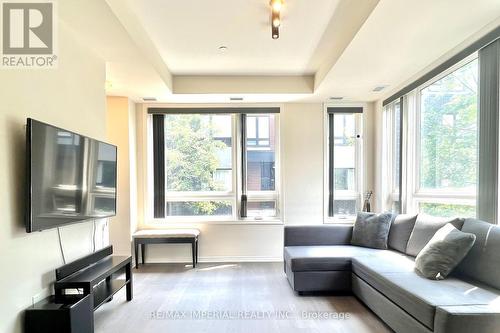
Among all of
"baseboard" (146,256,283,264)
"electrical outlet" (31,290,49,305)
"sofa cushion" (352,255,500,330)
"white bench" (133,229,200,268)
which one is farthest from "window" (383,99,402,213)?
"electrical outlet" (31,290,49,305)

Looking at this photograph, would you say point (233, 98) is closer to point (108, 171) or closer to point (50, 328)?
point (108, 171)

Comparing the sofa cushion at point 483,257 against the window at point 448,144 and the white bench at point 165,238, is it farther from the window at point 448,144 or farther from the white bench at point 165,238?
the white bench at point 165,238

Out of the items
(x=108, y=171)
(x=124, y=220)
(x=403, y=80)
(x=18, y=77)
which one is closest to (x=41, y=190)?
(x=18, y=77)

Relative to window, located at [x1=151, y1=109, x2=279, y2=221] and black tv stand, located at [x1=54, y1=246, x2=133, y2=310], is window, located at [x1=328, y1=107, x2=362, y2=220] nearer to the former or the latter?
window, located at [x1=151, y1=109, x2=279, y2=221]

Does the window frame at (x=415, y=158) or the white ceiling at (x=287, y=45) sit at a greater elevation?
the white ceiling at (x=287, y=45)

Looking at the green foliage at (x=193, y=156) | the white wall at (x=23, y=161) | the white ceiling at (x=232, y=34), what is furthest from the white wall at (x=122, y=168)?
the white wall at (x=23, y=161)

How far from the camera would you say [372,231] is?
373 cm

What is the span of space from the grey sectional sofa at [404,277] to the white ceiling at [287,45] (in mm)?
1675

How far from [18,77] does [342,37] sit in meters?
2.70

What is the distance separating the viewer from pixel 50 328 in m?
1.96

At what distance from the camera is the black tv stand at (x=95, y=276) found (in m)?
2.28

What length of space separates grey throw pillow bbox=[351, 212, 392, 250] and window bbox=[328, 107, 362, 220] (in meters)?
1.08

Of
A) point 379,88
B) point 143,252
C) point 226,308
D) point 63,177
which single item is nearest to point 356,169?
point 379,88

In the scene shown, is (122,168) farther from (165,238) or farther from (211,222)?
(211,222)
